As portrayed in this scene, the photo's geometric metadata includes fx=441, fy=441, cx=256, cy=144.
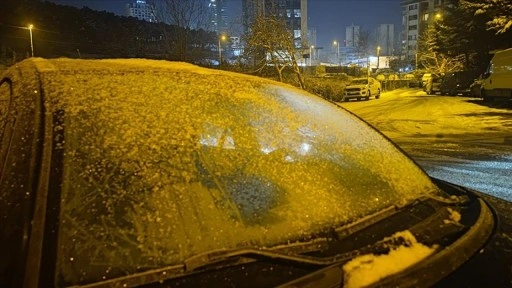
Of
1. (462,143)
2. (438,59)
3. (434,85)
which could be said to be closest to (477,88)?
(434,85)

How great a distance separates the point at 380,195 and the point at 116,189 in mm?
1157

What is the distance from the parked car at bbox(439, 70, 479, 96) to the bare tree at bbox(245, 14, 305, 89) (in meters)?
13.8

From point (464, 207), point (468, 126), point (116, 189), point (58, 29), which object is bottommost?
point (468, 126)

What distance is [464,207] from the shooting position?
2.10 meters

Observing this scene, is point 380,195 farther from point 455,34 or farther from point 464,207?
point 455,34

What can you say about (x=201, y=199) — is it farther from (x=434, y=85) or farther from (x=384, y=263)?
(x=434, y=85)

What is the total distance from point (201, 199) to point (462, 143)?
9.77 metres

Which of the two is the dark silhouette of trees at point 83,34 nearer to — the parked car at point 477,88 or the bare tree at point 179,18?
the bare tree at point 179,18

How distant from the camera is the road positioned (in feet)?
21.0

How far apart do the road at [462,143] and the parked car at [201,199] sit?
4.02 m

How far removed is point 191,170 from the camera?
170 centimetres

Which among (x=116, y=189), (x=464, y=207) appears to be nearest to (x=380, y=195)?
(x=464, y=207)

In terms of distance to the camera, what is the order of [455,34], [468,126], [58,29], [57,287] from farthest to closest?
[58,29]
[455,34]
[468,126]
[57,287]

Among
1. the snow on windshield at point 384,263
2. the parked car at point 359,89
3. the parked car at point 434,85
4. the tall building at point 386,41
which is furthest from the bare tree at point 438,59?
the tall building at point 386,41
